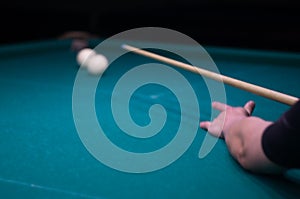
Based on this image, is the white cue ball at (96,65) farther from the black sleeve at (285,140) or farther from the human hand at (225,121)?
the black sleeve at (285,140)

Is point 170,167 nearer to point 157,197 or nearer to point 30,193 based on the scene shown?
point 157,197

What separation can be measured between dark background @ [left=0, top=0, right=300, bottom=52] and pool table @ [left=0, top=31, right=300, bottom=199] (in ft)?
5.05

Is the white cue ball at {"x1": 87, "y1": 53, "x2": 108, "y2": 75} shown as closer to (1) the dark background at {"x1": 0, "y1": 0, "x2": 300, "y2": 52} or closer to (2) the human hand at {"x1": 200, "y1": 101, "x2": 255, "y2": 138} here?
(2) the human hand at {"x1": 200, "y1": 101, "x2": 255, "y2": 138}

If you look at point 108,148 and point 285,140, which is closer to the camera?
point 285,140

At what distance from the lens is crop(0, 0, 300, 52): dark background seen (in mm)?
3252

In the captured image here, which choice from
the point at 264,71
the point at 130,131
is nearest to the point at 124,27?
the point at 264,71

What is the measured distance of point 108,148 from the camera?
963 millimetres

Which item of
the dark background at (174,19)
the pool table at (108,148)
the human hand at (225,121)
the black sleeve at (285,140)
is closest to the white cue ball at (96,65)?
the pool table at (108,148)

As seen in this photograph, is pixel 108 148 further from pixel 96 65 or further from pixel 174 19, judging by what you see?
pixel 174 19

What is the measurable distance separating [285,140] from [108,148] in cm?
47

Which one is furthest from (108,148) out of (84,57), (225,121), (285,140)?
(84,57)

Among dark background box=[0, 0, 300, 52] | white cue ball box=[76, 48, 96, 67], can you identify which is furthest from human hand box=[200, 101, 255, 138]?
dark background box=[0, 0, 300, 52]

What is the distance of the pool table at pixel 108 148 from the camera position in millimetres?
750

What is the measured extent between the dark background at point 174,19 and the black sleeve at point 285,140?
8.95ft
